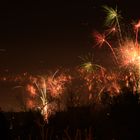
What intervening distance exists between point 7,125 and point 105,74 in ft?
60.9

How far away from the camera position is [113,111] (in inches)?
792

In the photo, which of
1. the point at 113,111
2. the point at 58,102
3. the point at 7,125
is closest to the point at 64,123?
the point at 113,111

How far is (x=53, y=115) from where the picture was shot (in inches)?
867

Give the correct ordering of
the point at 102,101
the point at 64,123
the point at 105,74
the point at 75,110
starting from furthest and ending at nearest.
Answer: the point at 105,74, the point at 102,101, the point at 75,110, the point at 64,123

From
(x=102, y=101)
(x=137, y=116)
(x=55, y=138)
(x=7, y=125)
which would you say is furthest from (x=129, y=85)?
(x=7, y=125)

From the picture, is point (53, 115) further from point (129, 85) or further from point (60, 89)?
point (60, 89)

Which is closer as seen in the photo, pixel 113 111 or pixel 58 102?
pixel 113 111

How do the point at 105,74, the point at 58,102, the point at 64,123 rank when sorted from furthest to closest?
the point at 105,74 → the point at 58,102 → the point at 64,123

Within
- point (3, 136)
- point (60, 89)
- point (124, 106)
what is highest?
point (60, 89)

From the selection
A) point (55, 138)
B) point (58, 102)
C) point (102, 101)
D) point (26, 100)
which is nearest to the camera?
point (55, 138)

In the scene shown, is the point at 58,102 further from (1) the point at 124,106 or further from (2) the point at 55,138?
(2) the point at 55,138

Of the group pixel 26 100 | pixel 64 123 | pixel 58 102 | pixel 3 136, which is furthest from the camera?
pixel 26 100

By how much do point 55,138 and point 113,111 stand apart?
3.45m

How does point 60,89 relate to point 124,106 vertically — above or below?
above
